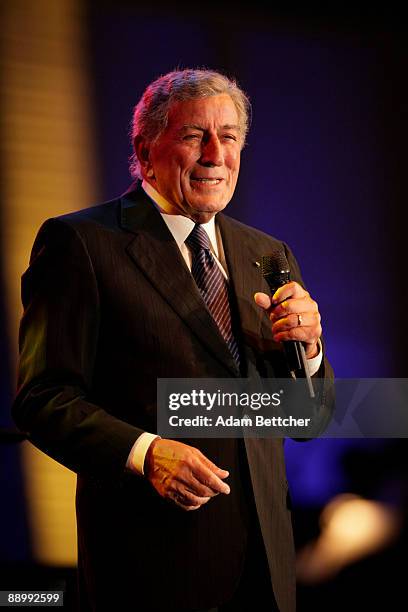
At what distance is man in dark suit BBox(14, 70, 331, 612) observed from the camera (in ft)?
3.93

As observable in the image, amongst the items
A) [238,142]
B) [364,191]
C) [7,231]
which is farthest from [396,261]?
[7,231]

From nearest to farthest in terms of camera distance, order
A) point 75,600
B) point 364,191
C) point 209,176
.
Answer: point 209,176 → point 75,600 → point 364,191

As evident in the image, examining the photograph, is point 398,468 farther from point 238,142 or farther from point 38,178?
point 38,178

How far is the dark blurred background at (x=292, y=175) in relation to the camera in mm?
2223

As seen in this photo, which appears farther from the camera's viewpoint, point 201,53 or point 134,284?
point 201,53

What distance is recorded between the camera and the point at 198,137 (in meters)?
1.43

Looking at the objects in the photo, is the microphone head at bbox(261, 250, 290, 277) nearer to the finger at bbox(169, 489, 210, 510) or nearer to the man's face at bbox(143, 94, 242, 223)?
the man's face at bbox(143, 94, 242, 223)

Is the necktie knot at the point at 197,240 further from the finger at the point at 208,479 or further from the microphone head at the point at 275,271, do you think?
the finger at the point at 208,479

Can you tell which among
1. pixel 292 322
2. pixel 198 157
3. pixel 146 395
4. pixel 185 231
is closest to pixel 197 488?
pixel 146 395

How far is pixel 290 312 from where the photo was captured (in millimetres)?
1223

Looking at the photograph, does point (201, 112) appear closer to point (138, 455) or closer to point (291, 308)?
point (291, 308)

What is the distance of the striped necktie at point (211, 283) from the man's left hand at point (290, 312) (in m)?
0.12

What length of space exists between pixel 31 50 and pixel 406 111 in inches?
54.1

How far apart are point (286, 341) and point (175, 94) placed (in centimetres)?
61
